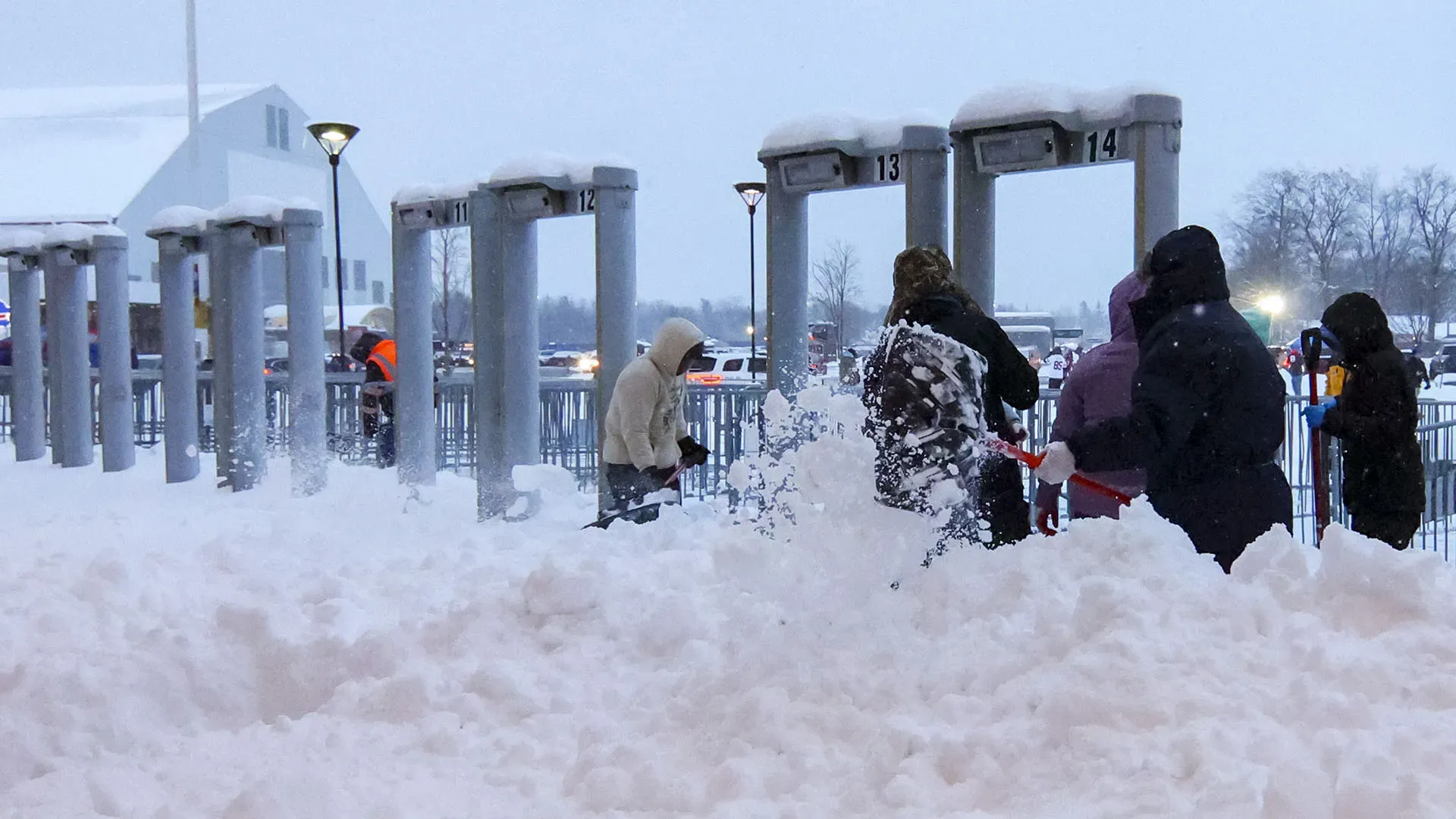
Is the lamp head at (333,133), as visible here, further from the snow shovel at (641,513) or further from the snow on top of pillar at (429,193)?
the snow shovel at (641,513)

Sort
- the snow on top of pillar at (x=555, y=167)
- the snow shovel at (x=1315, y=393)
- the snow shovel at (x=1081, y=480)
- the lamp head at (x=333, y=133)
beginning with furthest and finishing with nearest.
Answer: the lamp head at (x=333, y=133)
the snow on top of pillar at (x=555, y=167)
the snow shovel at (x=1315, y=393)
the snow shovel at (x=1081, y=480)

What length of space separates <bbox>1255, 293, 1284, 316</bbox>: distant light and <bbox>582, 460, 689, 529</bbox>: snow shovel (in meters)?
35.7

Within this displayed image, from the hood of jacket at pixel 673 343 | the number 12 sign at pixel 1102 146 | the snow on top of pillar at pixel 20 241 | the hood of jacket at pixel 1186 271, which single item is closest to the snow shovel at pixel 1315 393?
the number 12 sign at pixel 1102 146

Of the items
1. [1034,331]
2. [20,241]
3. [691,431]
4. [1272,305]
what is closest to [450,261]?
[1034,331]

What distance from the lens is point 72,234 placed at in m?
14.7

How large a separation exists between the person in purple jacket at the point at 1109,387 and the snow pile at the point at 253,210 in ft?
28.9

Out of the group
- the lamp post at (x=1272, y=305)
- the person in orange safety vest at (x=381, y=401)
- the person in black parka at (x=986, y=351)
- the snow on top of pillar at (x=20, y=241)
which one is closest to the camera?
the person in black parka at (x=986, y=351)

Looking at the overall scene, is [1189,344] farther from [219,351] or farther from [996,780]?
[219,351]

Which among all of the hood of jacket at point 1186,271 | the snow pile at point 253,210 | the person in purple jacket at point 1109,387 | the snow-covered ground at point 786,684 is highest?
the snow pile at point 253,210

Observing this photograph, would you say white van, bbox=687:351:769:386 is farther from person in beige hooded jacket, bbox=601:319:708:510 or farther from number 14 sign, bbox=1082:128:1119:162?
number 14 sign, bbox=1082:128:1119:162

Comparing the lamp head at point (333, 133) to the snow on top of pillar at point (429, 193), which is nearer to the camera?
the snow on top of pillar at point (429, 193)

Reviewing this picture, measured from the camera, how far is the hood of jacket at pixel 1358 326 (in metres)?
5.93

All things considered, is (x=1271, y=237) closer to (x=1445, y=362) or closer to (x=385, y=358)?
(x=1445, y=362)

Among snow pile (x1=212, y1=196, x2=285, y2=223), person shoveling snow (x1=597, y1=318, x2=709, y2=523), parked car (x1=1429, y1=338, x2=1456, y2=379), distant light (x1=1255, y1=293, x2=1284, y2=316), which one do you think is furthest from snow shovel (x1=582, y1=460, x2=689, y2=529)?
distant light (x1=1255, y1=293, x2=1284, y2=316)
